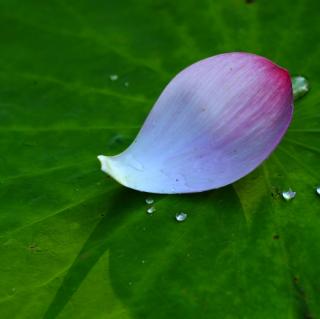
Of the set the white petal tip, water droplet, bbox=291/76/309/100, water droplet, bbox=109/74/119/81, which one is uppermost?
water droplet, bbox=291/76/309/100

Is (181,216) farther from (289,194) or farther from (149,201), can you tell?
(289,194)

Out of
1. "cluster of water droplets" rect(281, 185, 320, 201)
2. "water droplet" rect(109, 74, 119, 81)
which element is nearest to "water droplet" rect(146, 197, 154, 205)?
"cluster of water droplets" rect(281, 185, 320, 201)

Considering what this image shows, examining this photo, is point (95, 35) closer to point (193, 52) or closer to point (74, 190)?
point (193, 52)

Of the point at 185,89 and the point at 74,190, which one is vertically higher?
the point at 185,89

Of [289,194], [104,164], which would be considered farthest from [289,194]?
[104,164]

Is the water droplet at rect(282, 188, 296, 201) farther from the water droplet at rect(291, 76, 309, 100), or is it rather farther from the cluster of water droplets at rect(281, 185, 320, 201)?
the water droplet at rect(291, 76, 309, 100)

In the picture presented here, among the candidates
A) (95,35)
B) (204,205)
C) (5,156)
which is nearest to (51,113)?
(5,156)

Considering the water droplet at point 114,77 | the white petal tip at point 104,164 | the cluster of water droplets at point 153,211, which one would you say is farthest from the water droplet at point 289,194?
the water droplet at point 114,77
